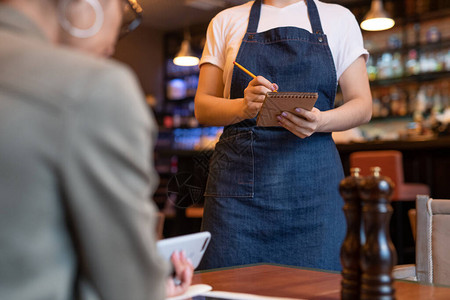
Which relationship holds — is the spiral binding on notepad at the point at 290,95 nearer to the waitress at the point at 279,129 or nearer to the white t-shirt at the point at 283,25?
the waitress at the point at 279,129

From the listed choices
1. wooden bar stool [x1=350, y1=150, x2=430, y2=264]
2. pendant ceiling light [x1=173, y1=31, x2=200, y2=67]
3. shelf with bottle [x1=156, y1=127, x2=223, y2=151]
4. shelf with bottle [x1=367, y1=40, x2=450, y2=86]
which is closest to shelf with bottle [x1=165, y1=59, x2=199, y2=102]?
shelf with bottle [x1=156, y1=127, x2=223, y2=151]

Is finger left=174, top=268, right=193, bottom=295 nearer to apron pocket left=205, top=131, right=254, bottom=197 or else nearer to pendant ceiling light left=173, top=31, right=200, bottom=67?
apron pocket left=205, top=131, right=254, bottom=197

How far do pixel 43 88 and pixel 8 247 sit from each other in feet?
0.46

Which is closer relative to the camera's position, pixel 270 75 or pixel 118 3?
pixel 118 3

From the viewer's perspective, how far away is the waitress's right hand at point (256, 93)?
140cm

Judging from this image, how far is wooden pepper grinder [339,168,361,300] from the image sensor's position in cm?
82

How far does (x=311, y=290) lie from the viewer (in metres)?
Answer: 0.95

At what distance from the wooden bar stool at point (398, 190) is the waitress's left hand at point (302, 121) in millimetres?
2897

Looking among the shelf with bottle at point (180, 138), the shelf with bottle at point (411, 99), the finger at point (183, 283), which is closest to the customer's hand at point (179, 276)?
the finger at point (183, 283)

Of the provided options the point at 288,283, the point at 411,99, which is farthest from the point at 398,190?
the point at 288,283

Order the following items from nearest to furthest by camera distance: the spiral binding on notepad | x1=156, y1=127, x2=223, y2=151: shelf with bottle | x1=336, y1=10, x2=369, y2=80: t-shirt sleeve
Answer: the spiral binding on notepad, x1=336, y1=10, x2=369, y2=80: t-shirt sleeve, x1=156, y1=127, x2=223, y2=151: shelf with bottle

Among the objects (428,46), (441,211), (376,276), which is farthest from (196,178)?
(428,46)

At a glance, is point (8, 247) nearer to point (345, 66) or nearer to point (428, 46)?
point (345, 66)

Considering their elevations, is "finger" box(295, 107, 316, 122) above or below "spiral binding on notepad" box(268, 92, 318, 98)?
below
